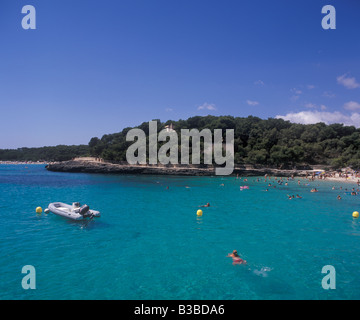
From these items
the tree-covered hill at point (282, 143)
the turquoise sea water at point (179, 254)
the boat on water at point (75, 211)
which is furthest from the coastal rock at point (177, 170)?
the boat on water at point (75, 211)

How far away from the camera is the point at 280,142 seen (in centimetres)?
6869

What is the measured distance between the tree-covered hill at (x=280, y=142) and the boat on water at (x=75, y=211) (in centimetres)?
4759

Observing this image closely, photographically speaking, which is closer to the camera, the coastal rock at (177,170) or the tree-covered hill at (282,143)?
the coastal rock at (177,170)

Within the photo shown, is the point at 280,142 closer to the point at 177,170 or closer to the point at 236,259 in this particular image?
the point at 177,170

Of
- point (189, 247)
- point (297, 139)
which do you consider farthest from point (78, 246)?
point (297, 139)

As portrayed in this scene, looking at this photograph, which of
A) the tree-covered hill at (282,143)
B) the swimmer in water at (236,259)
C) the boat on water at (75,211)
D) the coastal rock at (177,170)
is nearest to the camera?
the swimmer in water at (236,259)

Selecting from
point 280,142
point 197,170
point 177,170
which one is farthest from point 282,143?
point 177,170

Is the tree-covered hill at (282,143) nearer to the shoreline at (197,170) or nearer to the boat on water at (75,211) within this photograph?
the shoreline at (197,170)

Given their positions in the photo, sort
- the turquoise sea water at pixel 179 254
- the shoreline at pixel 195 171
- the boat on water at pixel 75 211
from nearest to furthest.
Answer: the turquoise sea water at pixel 179 254
the boat on water at pixel 75 211
the shoreline at pixel 195 171

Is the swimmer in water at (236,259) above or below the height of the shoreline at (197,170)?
below

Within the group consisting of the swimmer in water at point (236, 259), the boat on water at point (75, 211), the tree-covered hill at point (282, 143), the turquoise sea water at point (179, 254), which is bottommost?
the turquoise sea water at point (179, 254)

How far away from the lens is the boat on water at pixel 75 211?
14430 millimetres

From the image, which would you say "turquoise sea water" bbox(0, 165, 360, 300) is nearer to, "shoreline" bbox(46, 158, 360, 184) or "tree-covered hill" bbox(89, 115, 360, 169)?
"shoreline" bbox(46, 158, 360, 184)
